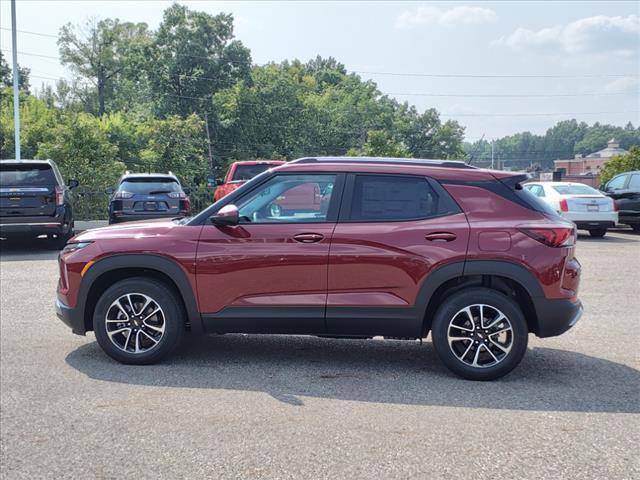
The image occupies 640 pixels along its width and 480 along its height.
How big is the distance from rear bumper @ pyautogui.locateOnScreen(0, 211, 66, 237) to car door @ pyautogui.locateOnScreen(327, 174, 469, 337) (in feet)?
32.8

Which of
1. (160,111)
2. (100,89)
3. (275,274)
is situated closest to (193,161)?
(160,111)

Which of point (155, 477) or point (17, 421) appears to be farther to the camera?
point (17, 421)

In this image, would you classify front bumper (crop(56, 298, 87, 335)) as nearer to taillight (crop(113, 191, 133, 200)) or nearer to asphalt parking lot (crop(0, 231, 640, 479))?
asphalt parking lot (crop(0, 231, 640, 479))

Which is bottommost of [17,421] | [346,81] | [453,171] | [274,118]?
[17,421]

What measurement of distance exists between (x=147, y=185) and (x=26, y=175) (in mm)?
2636

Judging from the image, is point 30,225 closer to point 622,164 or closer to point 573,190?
point 573,190

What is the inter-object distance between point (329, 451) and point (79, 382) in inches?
94.2

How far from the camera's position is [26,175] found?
45.5 feet

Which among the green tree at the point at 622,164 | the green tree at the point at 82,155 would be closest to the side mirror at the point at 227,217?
the green tree at the point at 82,155

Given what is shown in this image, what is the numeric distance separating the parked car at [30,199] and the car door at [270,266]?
926cm

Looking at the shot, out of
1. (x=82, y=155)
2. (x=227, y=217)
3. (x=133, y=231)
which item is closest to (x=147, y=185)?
(x=133, y=231)

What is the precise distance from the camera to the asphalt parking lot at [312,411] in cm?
392

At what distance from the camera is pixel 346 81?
103 meters

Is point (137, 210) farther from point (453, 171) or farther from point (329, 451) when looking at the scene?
point (329, 451)
